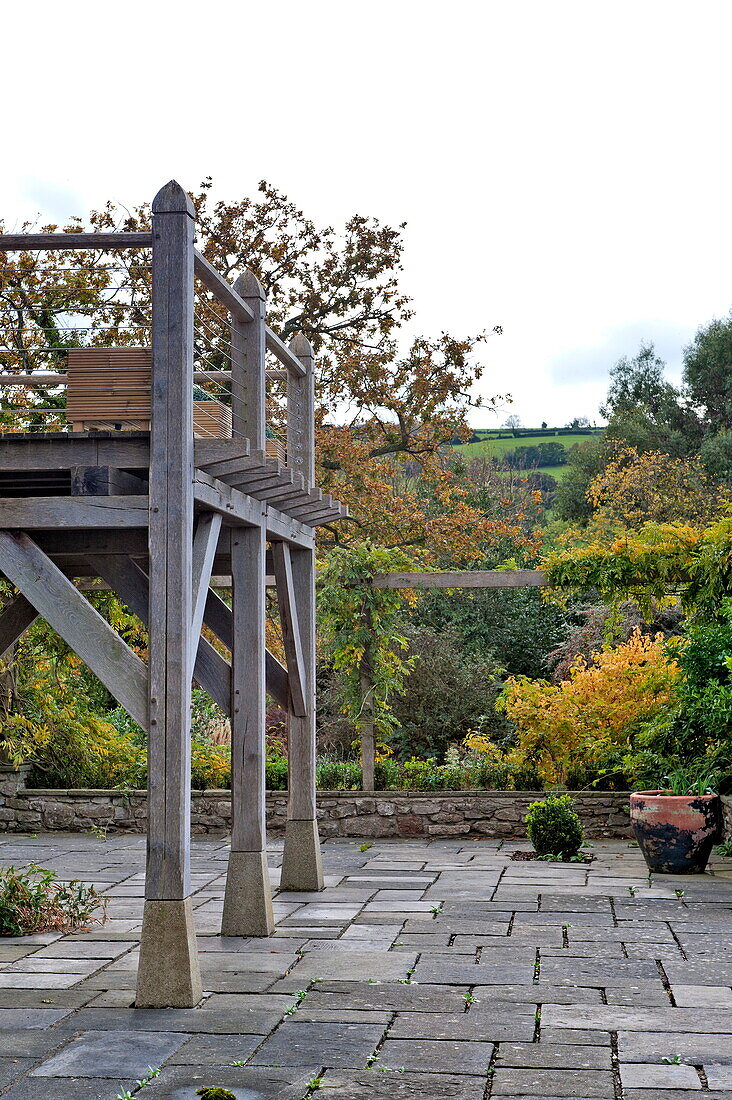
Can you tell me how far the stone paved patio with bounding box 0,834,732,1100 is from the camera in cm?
362

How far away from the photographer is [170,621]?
4586 millimetres

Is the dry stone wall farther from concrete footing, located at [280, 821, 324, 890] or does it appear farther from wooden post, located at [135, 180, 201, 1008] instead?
wooden post, located at [135, 180, 201, 1008]

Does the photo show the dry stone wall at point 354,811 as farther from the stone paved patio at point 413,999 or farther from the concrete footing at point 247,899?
the concrete footing at point 247,899

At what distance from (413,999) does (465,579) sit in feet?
17.4

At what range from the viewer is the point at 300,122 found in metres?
9.65

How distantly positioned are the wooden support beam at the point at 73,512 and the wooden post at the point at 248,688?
1.18 m

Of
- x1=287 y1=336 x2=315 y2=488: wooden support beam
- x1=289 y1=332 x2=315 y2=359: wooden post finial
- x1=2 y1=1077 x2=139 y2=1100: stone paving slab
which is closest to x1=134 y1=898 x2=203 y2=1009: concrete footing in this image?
x1=2 y1=1077 x2=139 y2=1100: stone paving slab

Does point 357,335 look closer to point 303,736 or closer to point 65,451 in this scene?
point 303,736

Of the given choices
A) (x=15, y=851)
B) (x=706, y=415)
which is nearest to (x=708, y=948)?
(x=15, y=851)

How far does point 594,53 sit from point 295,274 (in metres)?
6.49

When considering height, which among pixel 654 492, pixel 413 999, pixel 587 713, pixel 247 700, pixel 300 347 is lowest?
pixel 413 999

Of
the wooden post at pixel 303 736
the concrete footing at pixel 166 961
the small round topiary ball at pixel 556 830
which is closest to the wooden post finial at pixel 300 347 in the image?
the wooden post at pixel 303 736

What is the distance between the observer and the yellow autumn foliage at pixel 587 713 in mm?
9391

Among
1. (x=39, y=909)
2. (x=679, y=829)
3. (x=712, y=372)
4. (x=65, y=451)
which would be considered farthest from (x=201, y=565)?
(x=712, y=372)
